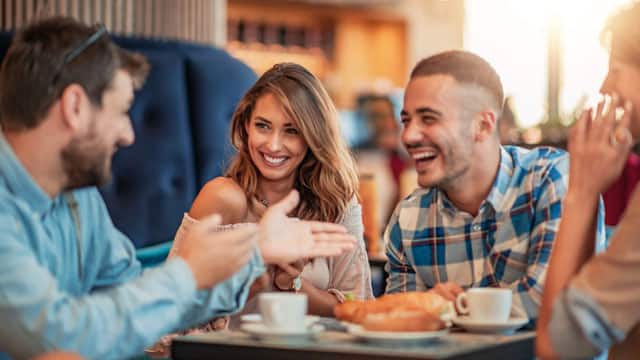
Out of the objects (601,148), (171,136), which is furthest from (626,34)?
(171,136)

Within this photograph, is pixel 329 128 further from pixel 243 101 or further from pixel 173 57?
pixel 173 57

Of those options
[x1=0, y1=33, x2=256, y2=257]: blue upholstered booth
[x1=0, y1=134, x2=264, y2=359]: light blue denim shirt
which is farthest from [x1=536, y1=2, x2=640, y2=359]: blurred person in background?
[x1=0, y1=33, x2=256, y2=257]: blue upholstered booth

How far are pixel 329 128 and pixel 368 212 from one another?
1.58 meters

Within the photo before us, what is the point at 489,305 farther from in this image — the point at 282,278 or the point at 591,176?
the point at 282,278

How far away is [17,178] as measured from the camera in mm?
1862

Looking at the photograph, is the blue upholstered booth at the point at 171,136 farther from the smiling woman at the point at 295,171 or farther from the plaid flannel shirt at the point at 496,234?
the plaid flannel shirt at the point at 496,234

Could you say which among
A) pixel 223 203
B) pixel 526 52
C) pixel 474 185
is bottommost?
pixel 223 203

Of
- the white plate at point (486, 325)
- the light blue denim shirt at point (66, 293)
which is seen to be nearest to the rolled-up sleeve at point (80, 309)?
the light blue denim shirt at point (66, 293)

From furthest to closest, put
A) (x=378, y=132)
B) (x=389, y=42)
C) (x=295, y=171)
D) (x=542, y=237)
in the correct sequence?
(x=389, y=42) < (x=378, y=132) < (x=295, y=171) < (x=542, y=237)

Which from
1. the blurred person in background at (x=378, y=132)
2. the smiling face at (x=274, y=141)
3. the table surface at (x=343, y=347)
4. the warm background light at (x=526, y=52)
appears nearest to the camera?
the table surface at (x=343, y=347)

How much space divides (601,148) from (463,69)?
1.82 feet

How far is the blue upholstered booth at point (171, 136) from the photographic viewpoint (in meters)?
3.97

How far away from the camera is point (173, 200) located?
4.05 meters

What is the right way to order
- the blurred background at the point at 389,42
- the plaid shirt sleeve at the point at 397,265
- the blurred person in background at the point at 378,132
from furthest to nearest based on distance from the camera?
the blurred person in background at the point at 378,132 < the blurred background at the point at 389,42 < the plaid shirt sleeve at the point at 397,265
